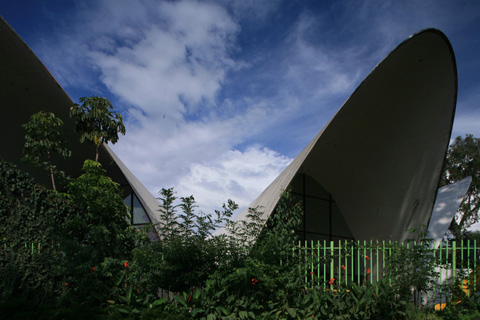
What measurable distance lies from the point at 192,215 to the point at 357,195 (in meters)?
8.25

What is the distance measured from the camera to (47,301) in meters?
5.63

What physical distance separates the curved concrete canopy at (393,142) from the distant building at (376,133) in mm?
25

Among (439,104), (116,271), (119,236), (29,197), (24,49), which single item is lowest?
(116,271)

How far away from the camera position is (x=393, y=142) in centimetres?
1035

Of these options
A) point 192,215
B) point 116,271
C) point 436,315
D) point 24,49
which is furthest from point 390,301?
point 24,49

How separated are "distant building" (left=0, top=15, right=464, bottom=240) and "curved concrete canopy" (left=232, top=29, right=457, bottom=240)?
25 mm

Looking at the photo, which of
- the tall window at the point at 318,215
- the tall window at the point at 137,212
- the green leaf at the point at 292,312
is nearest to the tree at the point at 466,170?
the tall window at the point at 318,215

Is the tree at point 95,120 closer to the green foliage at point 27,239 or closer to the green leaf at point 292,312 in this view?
the green foliage at point 27,239

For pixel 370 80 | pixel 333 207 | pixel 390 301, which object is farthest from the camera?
pixel 333 207

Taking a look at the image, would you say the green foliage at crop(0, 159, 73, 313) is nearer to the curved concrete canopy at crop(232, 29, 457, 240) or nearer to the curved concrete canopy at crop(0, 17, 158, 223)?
the curved concrete canopy at crop(232, 29, 457, 240)

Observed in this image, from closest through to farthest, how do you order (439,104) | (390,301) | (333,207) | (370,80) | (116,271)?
(390,301), (116,271), (370,80), (439,104), (333,207)

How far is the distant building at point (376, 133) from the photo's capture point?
879 cm

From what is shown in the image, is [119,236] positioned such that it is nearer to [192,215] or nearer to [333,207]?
[192,215]

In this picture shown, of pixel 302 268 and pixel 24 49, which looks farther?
pixel 24 49
